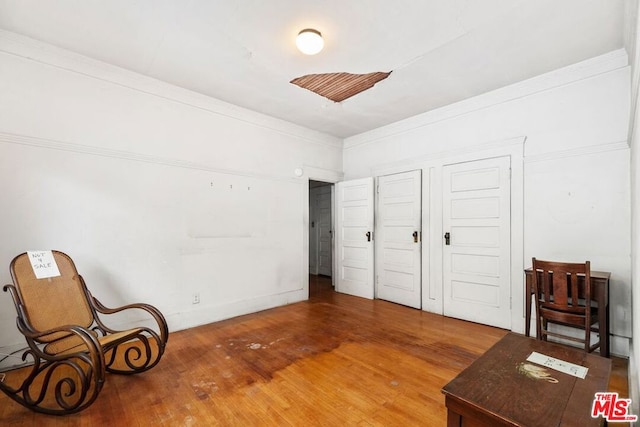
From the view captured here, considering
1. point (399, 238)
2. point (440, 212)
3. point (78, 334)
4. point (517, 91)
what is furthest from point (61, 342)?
point (517, 91)

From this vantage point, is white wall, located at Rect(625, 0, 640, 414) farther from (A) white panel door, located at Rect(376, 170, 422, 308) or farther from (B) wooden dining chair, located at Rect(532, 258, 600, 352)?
(A) white panel door, located at Rect(376, 170, 422, 308)

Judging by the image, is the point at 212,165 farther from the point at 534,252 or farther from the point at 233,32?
the point at 534,252

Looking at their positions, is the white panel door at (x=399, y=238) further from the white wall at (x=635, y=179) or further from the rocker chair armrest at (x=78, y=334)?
the rocker chair armrest at (x=78, y=334)

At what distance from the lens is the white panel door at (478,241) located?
3461mm

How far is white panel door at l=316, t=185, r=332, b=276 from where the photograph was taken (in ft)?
22.3

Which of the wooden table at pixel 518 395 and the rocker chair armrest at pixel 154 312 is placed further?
the rocker chair armrest at pixel 154 312

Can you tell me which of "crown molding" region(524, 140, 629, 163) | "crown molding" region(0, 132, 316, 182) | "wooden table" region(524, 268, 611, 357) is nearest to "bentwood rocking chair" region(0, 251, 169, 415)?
"crown molding" region(0, 132, 316, 182)

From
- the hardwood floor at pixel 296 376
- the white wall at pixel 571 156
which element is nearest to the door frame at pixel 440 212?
the white wall at pixel 571 156

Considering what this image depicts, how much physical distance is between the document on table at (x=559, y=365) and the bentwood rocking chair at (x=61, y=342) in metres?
2.61

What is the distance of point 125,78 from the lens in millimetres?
3098

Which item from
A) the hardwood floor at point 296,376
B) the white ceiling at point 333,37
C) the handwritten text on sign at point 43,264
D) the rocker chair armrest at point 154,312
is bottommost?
the hardwood floor at point 296,376

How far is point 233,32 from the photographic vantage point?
98.0 inches

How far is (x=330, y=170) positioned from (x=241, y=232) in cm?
204

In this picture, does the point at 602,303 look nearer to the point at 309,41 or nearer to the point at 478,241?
the point at 478,241
